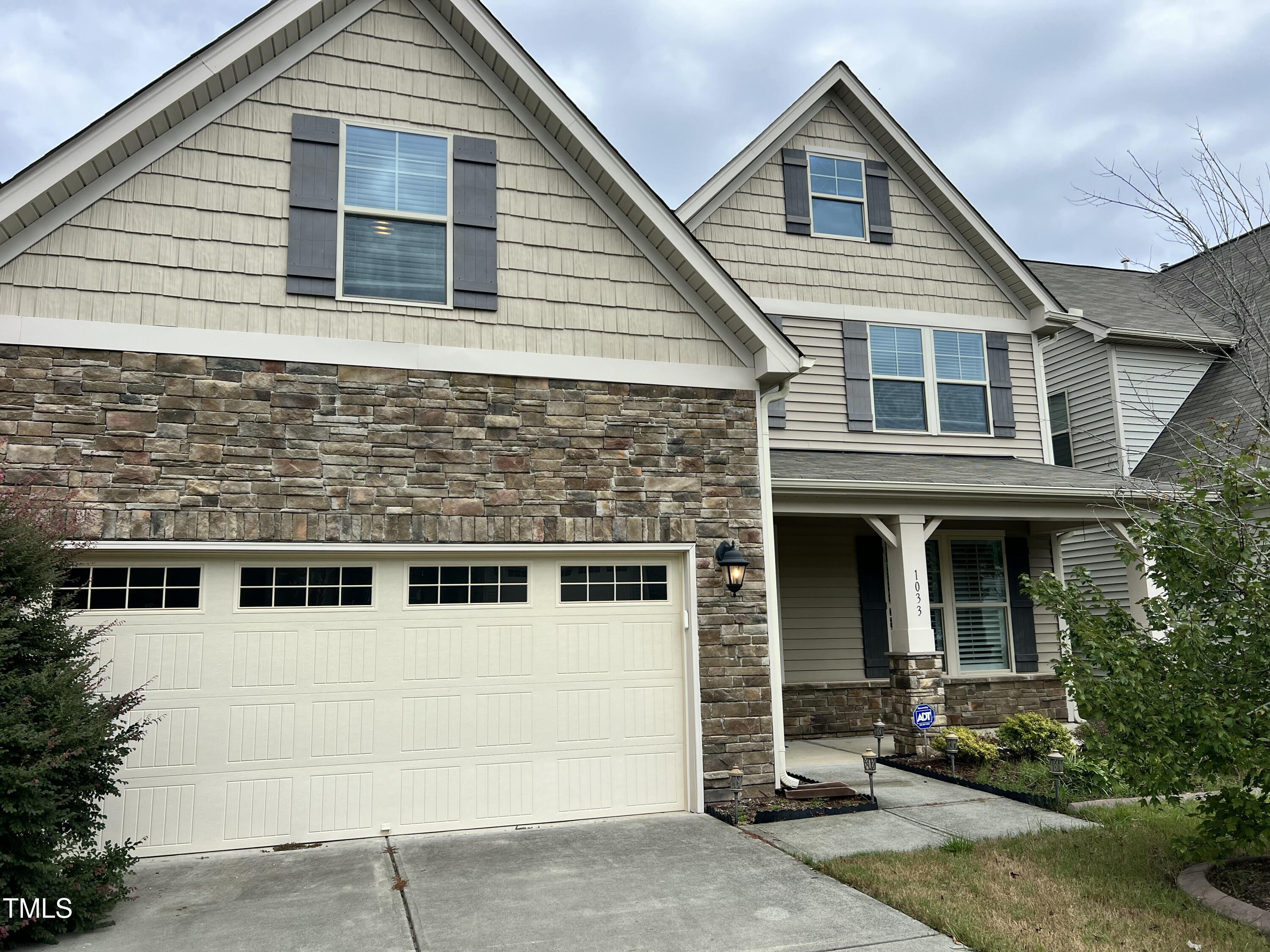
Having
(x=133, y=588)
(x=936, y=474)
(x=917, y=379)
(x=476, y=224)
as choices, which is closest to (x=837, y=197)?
(x=917, y=379)

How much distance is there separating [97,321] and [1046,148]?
29.7 feet

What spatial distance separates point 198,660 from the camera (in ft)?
22.4

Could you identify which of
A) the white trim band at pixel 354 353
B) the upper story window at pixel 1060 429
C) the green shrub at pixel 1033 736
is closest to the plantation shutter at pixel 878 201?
the upper story window at pixel 1060 429

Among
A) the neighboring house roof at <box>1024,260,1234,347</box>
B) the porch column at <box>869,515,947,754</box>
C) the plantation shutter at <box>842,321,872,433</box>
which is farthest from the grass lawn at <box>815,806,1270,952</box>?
the neighboring house roof at <box>1024,260,1234,347</box>

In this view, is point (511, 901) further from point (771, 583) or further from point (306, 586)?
point (771, 583)

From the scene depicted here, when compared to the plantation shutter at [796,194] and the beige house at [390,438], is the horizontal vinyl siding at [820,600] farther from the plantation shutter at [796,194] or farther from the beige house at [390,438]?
the plantation shutter at [796,194]

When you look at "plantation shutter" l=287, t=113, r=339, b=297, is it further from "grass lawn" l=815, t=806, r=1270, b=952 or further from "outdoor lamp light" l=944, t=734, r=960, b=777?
"outdoor lamp light" l=944, t=734, r=960, b=777

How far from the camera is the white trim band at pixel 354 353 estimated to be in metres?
6.72

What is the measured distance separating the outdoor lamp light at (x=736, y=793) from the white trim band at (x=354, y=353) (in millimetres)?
3320

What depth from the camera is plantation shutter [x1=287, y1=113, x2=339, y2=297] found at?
24.1ft

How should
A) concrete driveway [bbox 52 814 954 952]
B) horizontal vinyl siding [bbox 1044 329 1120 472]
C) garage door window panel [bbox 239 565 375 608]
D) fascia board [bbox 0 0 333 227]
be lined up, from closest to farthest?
concrete driveway [bbox 52 814 954 952] < fascia board [bbox 0 0 333 227] < garage door window panel [bbox 239 565 375 608] < horizontal vinyl siding [bbox 1044 329 1120 472]

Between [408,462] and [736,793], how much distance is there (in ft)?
12.1

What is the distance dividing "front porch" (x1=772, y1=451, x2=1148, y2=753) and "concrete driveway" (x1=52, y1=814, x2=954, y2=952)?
4.46 meters

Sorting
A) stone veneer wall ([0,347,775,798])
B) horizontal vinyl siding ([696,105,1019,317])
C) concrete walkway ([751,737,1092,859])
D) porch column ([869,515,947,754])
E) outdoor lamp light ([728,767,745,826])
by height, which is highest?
horizontal vinyl siding ([696,105,1019,317])
